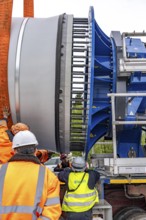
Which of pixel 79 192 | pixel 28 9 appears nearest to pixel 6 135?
pixel 79 192

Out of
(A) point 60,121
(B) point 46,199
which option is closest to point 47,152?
(A) point 60,121

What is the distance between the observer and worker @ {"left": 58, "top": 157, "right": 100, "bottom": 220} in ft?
15.9

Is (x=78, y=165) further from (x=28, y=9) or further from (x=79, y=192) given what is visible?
(x=28, y=9)

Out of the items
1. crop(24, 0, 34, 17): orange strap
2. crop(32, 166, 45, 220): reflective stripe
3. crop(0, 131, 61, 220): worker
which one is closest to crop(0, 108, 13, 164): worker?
crop(0, 131, 61, 220): worker

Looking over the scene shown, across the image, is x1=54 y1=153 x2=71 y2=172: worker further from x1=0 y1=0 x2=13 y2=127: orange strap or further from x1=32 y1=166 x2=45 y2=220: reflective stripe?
x1=32 y1=166 x2=45 y2=220: reflective stripe

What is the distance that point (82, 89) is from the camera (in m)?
5.69

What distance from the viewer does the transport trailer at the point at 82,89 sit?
5426 millimetres

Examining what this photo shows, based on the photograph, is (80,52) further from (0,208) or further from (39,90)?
(0,208)

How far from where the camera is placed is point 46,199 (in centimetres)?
332

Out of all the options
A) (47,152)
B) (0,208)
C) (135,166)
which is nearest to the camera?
(0,208)

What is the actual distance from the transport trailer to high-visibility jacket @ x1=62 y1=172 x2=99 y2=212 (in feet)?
1.19

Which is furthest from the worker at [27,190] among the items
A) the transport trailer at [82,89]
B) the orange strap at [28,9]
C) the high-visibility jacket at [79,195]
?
the orange strap at [28,9]

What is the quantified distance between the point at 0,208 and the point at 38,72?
2.71 meters

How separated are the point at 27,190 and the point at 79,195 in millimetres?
1788
